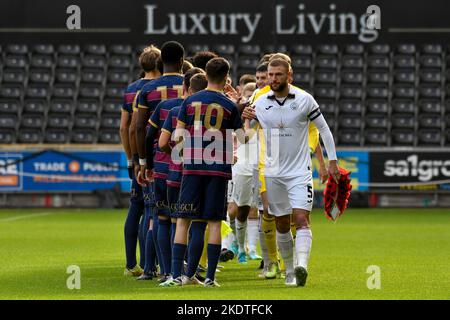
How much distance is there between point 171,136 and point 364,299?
242 centimetres

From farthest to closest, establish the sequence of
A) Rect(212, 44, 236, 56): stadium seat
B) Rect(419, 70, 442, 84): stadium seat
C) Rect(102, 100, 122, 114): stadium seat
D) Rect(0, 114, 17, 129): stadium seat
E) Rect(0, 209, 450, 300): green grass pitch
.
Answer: Rect(212, 44, 236, 56): stadium seat → Rect(419, 70, 442, 84): stadium seat → Rect(102, 100, 122, 114): stadium seat → Rect(0, 114, 17, 129): stadium seat → Rect(0, 209, 450, 300): green grass pitch

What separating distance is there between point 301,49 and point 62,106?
6.25 meters

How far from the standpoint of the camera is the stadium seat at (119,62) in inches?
1142

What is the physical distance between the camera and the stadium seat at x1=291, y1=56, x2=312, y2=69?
94.0ft

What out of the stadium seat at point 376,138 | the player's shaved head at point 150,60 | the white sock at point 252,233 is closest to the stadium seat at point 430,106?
the stadium seat at point 376,138

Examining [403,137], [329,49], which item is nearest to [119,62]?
[329,49]

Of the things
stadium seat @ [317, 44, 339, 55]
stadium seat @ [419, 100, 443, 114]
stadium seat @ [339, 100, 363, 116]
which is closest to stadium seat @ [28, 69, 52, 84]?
stadium seat @ [317, 44, 339, 55]

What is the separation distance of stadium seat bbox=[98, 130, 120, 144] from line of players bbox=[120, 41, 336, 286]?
49.7 feet

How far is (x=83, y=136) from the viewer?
27438mm

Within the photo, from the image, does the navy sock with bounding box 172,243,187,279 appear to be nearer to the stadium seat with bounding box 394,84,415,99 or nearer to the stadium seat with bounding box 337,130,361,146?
the stadium seat with bounding box 337,130,361,146

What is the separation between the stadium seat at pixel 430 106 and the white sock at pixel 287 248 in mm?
17942

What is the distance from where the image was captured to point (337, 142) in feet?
88.3

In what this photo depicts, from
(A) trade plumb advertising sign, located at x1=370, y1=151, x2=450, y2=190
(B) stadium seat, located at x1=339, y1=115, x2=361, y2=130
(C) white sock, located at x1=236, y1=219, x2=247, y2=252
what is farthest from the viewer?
(B) stadium seat, located at x1=339, y1=115, x2=361, y2=130

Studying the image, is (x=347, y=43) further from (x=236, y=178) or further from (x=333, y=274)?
(x=333, y=274)
